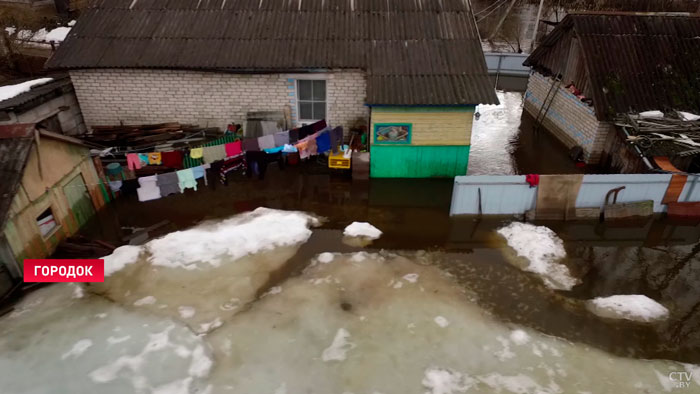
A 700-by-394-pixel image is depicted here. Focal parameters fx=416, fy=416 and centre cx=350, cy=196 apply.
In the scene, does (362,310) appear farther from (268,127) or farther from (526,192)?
(268,127)

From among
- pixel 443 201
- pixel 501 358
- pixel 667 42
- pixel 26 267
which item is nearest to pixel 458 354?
pixel 501 358

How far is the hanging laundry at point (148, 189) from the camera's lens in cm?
1169

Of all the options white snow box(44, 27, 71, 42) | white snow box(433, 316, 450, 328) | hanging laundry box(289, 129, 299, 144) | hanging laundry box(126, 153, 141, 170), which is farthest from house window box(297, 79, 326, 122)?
white snow box(44, 27, 71, 42)

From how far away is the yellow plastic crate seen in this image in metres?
13.3

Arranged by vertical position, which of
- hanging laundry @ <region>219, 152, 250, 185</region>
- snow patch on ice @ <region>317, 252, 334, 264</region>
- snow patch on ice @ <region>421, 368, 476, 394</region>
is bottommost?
snow patch on ice @ <region>421, 368, 476, 394</region>

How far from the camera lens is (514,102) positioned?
2116 cm

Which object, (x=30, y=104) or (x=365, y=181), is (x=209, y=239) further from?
(x=30, y=104)

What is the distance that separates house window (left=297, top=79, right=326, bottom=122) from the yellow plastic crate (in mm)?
1756

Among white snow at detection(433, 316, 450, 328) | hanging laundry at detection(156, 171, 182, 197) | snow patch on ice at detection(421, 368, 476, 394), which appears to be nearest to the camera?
snow patch on ice at detection(421, 368, 476, 394)

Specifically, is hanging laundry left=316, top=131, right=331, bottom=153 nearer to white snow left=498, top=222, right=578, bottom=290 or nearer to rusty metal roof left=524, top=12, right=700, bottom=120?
white snow left=498, top=222, right=578, bottom=290

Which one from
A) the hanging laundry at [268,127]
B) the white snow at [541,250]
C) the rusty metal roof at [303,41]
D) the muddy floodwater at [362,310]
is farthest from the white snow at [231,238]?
the white snow at [541,250]

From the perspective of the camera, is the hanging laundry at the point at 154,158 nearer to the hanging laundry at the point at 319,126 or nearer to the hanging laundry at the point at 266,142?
the hanging laundry at the point at 266,142

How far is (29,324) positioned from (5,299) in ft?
3.61

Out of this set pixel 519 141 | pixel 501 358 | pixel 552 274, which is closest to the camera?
pixel 501 358
